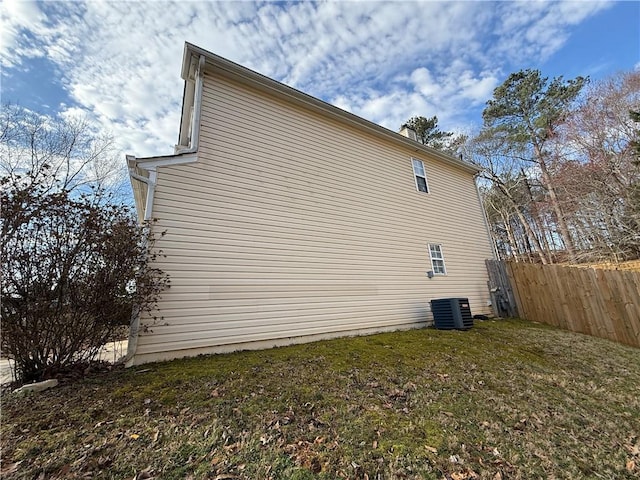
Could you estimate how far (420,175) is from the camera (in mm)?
9875

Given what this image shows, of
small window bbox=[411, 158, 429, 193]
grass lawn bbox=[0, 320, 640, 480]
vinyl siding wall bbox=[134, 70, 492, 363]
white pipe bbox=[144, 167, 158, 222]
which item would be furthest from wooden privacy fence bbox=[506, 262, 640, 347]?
white pipe bbox=[144, 167, 158, 222]

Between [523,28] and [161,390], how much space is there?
545 inches

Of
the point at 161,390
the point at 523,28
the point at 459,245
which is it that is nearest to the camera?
the point at 161,390

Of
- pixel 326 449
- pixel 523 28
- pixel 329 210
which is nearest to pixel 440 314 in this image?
pixel 329 210

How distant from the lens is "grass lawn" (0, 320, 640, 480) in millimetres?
2088

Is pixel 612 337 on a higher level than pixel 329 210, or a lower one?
lower

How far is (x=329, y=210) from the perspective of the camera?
6.99 meters

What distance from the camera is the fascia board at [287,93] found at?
19.2 ft

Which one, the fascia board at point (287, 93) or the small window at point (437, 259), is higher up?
the fascia board at point (287, 93)

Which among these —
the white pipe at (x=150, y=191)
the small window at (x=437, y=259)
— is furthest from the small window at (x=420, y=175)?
the white pipe at (x=150, y=191)

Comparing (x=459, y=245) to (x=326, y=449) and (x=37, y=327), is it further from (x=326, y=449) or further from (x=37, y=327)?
(x=37, y=327)

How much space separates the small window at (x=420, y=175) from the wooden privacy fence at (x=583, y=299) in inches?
179

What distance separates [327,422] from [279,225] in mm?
4091

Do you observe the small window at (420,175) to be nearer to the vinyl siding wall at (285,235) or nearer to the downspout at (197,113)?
the vinyl siding wall at (285,235)
